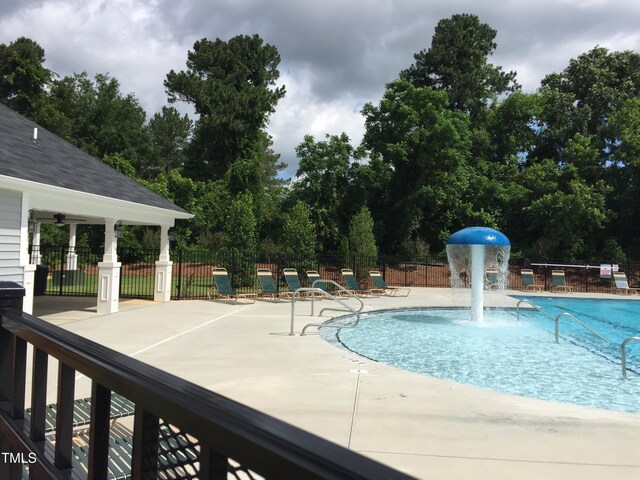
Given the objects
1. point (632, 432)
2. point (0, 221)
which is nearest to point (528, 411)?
point (632, 432)

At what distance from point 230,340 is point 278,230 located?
85.7 feet

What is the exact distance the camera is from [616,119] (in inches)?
1293

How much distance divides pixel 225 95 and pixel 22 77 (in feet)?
64.1

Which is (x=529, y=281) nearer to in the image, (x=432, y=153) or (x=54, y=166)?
(x=432, y=153)

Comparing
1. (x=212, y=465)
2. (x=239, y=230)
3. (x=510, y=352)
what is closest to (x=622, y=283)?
(x=510, y=352)

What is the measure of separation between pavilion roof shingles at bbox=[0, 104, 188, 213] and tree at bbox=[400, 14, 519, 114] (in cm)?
3004

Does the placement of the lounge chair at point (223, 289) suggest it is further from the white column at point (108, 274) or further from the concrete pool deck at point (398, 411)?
the concrete pool deck at point (398, 411)

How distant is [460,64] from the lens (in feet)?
130

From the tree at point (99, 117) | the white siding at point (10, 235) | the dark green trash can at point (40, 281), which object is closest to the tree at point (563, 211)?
the dark green trash can at point (40, 281)

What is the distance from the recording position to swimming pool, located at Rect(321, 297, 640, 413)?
7121 mm

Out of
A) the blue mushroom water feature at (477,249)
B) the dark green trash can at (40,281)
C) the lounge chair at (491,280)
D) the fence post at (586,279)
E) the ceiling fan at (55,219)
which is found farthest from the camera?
the fence post at (586,279)

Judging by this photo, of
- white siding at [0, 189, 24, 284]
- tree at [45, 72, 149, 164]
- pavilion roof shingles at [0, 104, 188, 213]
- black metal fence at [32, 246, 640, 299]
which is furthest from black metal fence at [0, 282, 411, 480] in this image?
tree at [45, 72, 149, 164]

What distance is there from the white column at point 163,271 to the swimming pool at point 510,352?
7.06 m

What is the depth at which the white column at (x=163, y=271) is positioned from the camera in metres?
16.3
